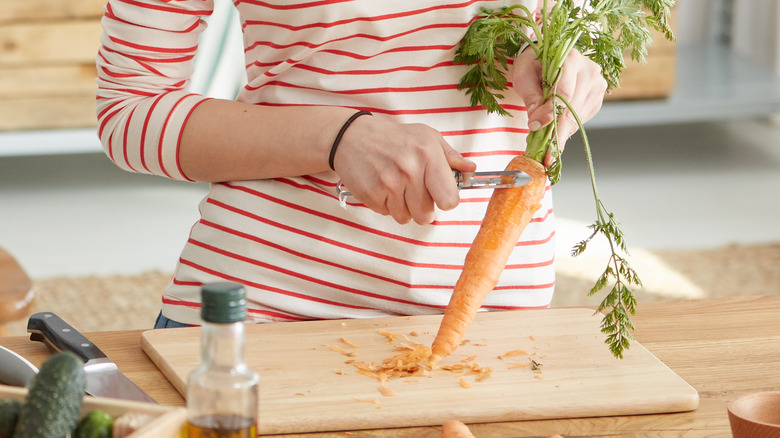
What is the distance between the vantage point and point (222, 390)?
1.83ft

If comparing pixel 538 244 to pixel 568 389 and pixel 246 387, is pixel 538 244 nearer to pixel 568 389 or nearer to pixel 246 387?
pixel 568 389

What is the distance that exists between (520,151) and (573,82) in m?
0.14

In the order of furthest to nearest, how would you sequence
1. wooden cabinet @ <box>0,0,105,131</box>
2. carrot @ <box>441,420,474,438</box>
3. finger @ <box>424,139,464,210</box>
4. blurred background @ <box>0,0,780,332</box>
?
wooden cabinet @ <box>0,0,105,131</box>, blurred background @ <box>0,0,780,332</box>, finger @ <box>424,139,464,210</box>, carrot @ <box>441,420,474,438</box>

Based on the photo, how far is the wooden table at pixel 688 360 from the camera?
0.85m

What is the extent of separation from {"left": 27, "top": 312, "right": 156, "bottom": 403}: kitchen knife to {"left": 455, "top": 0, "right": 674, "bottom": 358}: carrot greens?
473mm

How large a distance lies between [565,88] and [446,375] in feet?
1.13

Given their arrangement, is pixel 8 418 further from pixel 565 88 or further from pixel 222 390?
pixel 565 88

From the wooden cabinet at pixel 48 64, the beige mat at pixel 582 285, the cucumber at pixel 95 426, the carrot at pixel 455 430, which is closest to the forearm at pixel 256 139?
the carrot at pixel 455 430

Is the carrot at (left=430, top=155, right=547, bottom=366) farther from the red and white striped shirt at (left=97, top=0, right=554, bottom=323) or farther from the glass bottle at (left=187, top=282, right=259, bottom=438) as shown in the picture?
the glass bottle at (left=187, top=282, right=259, bottom=438)

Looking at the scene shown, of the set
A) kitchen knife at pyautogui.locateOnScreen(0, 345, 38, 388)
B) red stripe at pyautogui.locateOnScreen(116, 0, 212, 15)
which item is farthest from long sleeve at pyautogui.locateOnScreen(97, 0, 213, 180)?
kitchen knife at pyautogui.locateOnScreen(0, 345, 38, 388)

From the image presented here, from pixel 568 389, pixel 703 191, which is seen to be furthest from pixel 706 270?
pixel 568 389

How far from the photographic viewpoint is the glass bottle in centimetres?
55

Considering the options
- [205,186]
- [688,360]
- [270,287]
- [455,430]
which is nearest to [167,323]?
[270,287]

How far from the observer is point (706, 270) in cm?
326
